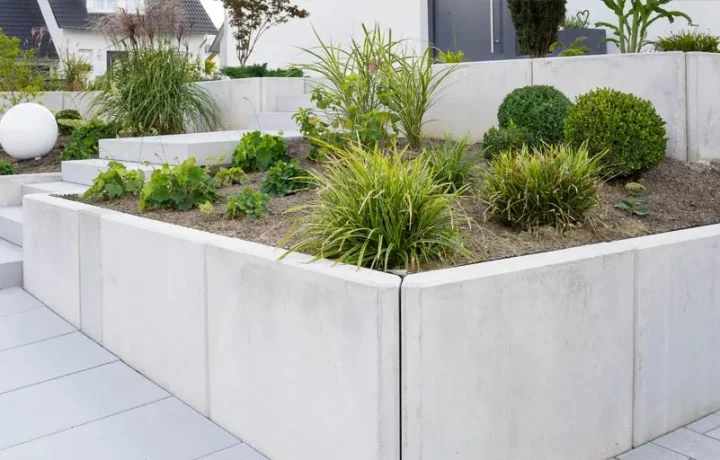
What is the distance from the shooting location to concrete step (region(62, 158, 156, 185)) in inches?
258

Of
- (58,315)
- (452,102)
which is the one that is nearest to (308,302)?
(58,315)

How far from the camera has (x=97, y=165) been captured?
21.9 ft

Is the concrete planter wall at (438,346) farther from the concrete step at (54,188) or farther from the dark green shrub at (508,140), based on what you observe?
the concrete step at (54,188)

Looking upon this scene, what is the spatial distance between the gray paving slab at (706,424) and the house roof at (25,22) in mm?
22844

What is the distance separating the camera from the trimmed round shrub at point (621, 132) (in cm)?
449

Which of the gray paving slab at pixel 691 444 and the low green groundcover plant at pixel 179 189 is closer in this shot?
the gray paving slab at pixel 691 444

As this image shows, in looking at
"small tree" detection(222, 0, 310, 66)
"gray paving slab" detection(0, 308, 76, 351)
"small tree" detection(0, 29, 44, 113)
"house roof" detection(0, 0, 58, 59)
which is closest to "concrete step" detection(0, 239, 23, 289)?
"gray paving slab" detection(0, 308, 76, 351)

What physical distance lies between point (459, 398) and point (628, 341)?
0.95m

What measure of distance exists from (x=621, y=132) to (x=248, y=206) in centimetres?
225

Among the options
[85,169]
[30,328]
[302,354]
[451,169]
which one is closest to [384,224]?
[302,354]

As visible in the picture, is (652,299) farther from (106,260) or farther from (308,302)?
(106,260)

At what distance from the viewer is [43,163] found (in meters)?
8.23

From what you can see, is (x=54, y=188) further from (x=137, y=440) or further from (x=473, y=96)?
(x=137, y=440)

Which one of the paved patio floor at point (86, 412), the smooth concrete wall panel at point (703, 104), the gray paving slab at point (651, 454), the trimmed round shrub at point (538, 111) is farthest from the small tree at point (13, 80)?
the gray paving slab at point (651, 454)
